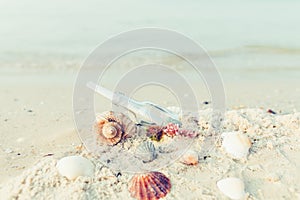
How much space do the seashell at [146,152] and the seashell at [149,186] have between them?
0.18 metres

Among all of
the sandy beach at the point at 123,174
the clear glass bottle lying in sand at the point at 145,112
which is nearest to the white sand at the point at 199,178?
the sandy beach at the point at 123,174

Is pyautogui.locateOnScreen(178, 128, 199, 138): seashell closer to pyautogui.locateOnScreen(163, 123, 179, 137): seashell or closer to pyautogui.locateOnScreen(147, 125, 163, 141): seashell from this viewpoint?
pyautogui.locateOnScreen(163, 123, 179, 137): seashell

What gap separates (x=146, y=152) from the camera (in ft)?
8.62

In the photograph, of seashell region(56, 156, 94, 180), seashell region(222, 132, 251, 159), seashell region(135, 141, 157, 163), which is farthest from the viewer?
seashell region(222, 132, 251, 159)

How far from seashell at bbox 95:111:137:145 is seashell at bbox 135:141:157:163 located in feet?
0.78

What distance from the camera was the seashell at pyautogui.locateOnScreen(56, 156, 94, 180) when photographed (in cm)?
246

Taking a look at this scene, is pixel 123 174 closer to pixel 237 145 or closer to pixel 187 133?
pixel 187 133

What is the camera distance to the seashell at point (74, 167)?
97.0 inches

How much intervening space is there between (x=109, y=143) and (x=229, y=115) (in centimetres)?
113

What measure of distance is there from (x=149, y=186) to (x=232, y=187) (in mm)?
488

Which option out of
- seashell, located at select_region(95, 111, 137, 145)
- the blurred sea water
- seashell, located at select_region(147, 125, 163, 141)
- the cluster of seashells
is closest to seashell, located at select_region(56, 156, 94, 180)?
the cluster of seashells

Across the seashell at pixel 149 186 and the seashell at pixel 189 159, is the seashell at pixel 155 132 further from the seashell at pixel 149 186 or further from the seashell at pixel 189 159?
the seashell at pixel 149 186

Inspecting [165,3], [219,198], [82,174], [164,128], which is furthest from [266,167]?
[165,3]

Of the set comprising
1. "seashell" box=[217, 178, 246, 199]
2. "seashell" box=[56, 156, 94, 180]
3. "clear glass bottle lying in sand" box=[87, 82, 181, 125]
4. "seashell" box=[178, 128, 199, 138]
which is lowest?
"seashell" box=[217, 178, 246, 199]
